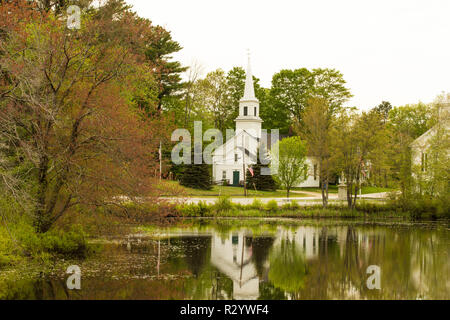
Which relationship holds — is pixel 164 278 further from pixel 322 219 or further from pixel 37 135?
pixel 322 219

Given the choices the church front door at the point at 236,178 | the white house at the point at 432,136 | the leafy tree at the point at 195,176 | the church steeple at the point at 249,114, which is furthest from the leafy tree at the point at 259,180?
the white house at the point at 432,136

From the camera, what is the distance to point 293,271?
49.7 feet

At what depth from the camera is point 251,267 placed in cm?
1562

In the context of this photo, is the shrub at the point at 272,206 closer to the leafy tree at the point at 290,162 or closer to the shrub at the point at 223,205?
the shrub at the point at 223,205

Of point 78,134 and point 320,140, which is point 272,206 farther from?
point 78,134

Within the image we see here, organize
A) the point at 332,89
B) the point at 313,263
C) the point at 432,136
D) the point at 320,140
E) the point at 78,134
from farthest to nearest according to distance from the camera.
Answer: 1. the point at 332,89
2. the point at 432,136
3. the point at 320,140
4. the point at 313,263
5. the point at 78,134

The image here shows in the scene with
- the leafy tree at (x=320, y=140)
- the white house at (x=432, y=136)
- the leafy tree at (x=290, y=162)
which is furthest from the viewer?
the leafy tree at (x=290, y=162)

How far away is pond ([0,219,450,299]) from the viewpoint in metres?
12.2

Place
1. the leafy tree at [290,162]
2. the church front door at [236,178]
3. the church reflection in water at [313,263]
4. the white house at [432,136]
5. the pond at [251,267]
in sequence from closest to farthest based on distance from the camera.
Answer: the pond at [251,267]
the church reflection in water at [313,263]
the white house at [432,136]
the leafy tree at [290,162]
the church front door at [236,178]

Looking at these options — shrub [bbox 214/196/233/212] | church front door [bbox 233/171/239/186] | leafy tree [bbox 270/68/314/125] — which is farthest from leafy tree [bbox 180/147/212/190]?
leafy tree [bbox 270/68/314/125]

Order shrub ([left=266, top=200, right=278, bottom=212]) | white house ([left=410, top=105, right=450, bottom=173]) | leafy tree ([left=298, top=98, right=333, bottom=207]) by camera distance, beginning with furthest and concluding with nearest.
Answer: white house ([left=410, top=105, right=450, bottom=173]) < leafy tree ([left=298, top=98, right=333, bottom=207]) < shrub ([left=266, top=200, right=278, bottom=212])

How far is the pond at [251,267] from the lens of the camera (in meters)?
12.2

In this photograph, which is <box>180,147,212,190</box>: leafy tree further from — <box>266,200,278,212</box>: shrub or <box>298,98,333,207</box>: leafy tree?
<box>266,200,278,212</box>: shrub

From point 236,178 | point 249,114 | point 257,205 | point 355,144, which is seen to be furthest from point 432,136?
point 249,114
